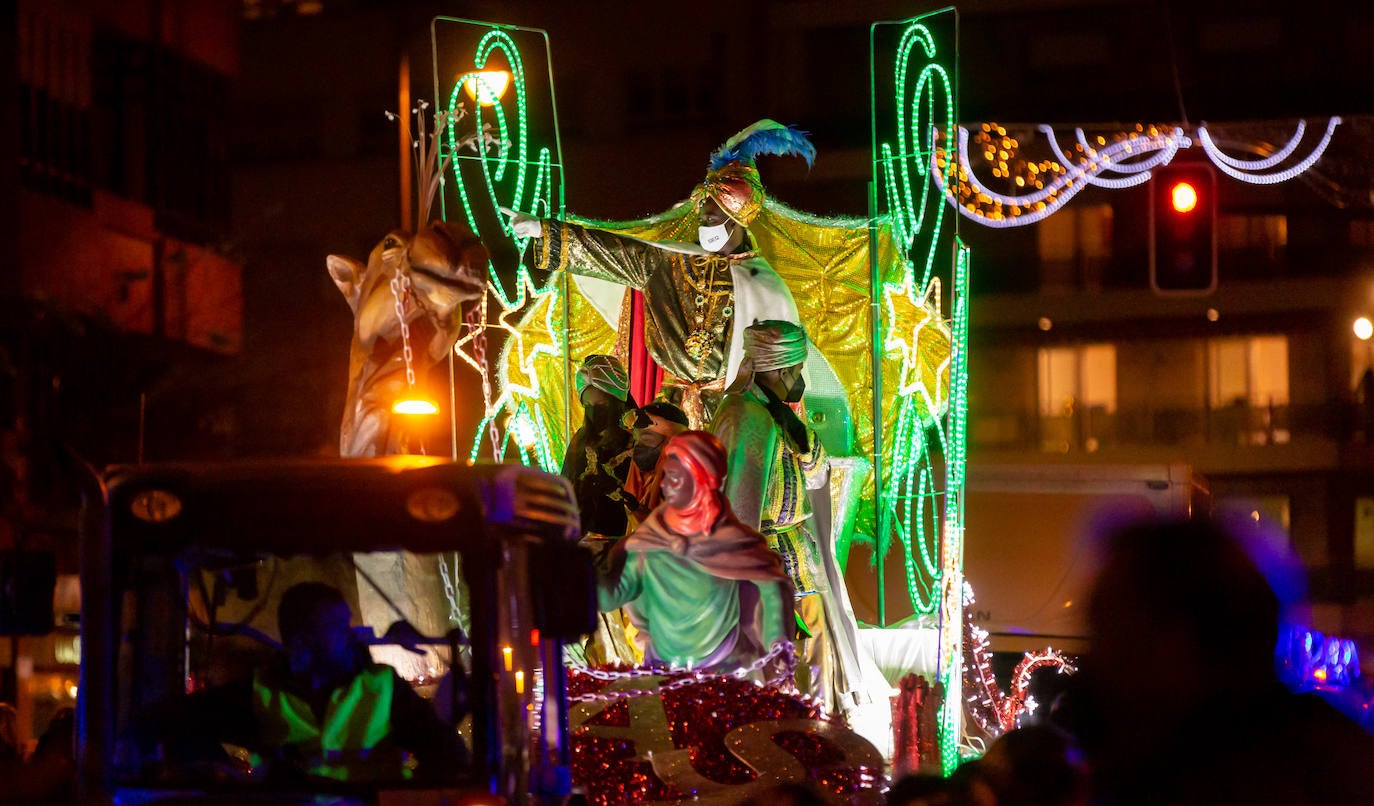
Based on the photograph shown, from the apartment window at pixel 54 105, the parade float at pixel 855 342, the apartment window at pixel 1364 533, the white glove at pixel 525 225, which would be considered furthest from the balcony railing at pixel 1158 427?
the white glove at pixel 525 225

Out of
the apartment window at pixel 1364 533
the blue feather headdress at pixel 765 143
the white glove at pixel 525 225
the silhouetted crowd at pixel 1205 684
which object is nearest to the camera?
the silhouetted crowd at pixel 1205 684

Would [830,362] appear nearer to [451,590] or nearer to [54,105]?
[451,590]

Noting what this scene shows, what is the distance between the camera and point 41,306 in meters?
22.2

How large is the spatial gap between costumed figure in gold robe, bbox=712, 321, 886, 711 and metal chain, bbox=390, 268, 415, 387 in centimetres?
171

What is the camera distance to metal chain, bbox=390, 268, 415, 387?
1046cm

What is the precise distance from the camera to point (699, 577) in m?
9.84

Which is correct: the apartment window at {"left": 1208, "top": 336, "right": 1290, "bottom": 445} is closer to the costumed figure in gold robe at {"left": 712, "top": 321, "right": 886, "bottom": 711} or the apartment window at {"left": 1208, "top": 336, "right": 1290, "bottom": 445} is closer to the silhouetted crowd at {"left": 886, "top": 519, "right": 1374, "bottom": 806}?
the costumed figure in gold robe at {"left": 712, "top": 321, "right": 886, "bottom": 711}

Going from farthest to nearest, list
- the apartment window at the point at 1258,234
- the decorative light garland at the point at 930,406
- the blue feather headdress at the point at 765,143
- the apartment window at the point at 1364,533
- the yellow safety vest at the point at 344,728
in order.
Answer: the apartment window at the point at 1258,234, the apartment window at the point at 1364,533, the blue feather headdress at the point at 765,143, the decorative light garland at the point at 930,406, the yellow safety vest at the point at 344,728

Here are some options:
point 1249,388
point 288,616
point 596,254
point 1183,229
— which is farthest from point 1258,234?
point 288,616

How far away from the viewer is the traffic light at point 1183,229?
10.3 m

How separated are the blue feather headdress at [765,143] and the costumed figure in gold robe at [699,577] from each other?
106 inches

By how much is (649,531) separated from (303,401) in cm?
2266

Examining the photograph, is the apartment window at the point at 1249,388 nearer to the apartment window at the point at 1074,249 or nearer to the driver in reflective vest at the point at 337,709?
the apartment window at the point at 1074,249

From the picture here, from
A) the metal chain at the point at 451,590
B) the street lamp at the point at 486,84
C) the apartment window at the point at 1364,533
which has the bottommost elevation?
the apartment window at the point at 1364,533
